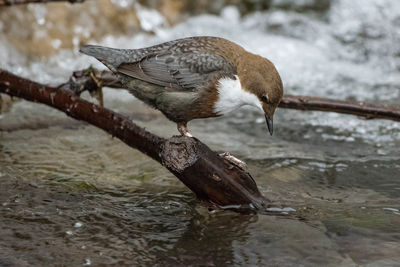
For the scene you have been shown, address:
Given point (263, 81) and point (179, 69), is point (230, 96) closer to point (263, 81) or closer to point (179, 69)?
point (263, 81)

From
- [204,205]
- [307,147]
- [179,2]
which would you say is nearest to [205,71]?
[204,205]

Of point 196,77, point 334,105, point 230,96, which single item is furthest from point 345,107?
point 196,77

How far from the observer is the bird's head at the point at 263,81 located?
378 centimetres

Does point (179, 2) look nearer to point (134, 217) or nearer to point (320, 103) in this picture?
point (320, 103)

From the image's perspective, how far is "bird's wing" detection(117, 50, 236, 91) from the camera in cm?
379

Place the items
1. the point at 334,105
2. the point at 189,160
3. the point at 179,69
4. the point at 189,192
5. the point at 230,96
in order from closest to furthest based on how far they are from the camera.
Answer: the point at 189,160
the point at 230,96
the point at 179,69
the point at 189,192
the point at 334,105

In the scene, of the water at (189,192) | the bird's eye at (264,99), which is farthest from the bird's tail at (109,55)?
the bird's eye at (264,99)

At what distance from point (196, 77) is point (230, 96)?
248 millimetres

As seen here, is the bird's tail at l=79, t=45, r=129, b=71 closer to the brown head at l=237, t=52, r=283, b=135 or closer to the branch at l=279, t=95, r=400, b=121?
the brown head at l=237, t=52, r=283, b=135

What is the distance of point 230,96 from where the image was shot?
3752mm

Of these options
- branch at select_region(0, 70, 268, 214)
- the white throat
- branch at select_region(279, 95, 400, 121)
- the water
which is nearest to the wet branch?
branch at select_region(279, 95, 400, 121)

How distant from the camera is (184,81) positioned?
382 cm

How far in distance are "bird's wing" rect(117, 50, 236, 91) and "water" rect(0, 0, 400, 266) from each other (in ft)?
2.41

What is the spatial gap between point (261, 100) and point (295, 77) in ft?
11.6
